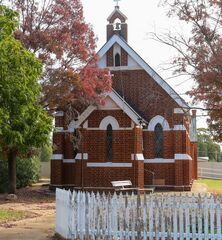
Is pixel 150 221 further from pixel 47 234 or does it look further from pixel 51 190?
pixel 51 190

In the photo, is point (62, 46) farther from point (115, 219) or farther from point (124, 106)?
point (115, 219)

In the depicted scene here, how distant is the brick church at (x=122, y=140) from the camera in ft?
86.5

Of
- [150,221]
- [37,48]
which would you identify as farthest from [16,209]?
[150,221]

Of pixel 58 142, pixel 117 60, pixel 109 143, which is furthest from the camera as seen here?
pixel 117 60

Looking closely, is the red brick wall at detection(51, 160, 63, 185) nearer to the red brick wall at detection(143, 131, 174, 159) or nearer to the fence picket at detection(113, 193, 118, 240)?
the red brick wall at detection(143, 131, 174, 159)

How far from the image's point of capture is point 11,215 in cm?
1773

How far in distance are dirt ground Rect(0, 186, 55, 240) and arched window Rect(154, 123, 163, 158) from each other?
6.74 metres

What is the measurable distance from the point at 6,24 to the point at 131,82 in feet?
46.5

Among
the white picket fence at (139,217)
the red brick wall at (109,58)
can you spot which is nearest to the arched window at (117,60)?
the red brick wall at (109,58)

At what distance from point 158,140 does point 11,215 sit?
12.9 metres

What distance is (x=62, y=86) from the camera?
77.7ft

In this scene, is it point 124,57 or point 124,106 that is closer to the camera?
point 124,106

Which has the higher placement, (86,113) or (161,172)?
(86,113)

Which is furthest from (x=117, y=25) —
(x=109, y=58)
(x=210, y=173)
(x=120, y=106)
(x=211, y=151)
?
(x=211, y=151)
